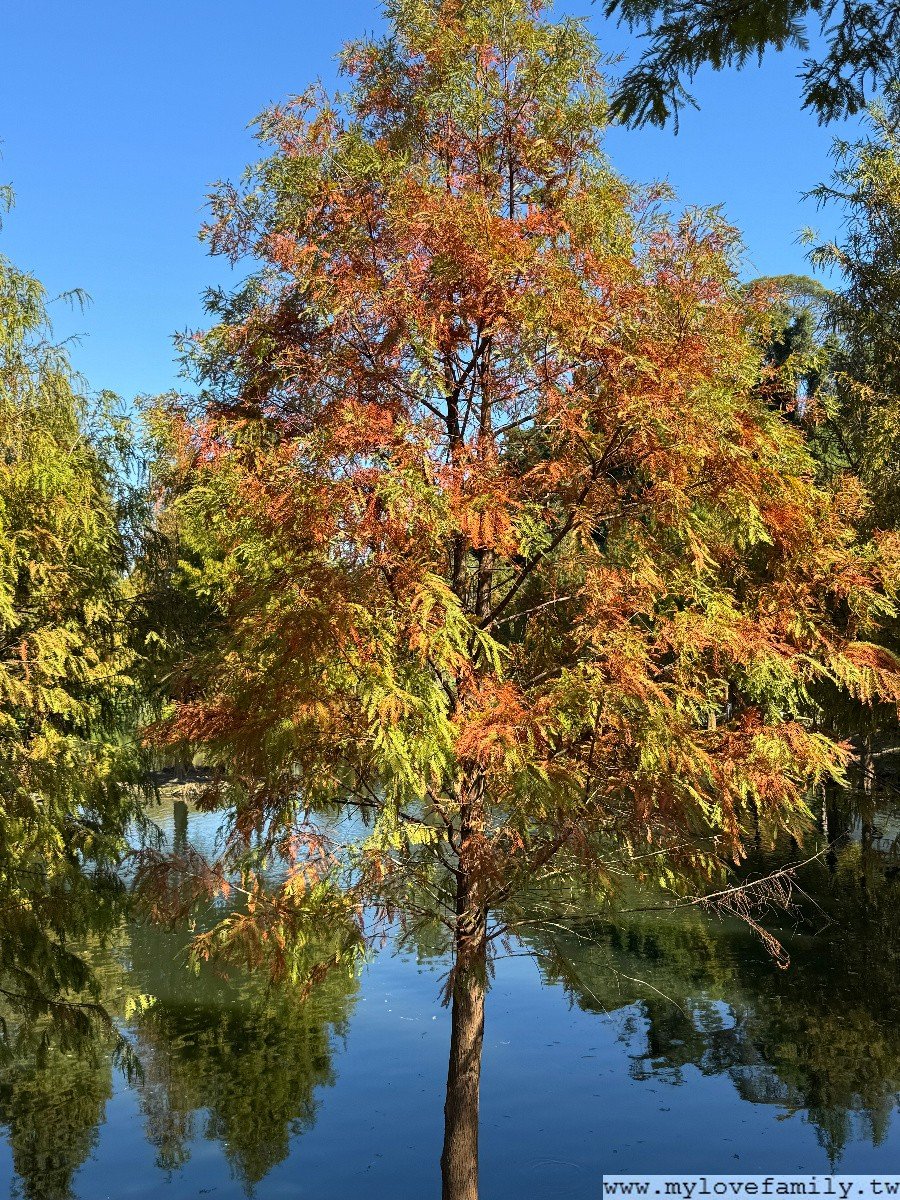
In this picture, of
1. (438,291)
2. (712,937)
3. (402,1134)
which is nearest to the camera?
(438,291)

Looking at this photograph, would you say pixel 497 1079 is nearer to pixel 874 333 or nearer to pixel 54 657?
pixel 54 657

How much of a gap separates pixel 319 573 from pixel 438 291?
218cm

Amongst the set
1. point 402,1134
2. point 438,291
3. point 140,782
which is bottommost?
point 402,1134

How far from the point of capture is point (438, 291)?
282 inches

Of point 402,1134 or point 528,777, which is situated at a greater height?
point 528,777

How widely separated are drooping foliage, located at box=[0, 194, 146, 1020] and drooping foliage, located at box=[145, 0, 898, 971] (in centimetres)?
315

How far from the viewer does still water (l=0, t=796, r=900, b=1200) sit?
9.14m

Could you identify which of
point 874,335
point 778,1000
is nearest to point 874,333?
point 874,335

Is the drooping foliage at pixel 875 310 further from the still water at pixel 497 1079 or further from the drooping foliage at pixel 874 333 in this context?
the still water at pixel 497 1079

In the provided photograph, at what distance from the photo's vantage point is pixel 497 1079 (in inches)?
433

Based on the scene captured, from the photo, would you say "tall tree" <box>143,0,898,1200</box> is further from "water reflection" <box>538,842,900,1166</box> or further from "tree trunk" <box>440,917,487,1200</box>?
"water reflection" <box>538,842,900,1166</box>

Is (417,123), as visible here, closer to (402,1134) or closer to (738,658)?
(738,658)

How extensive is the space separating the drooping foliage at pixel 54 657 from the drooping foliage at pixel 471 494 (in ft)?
10.3

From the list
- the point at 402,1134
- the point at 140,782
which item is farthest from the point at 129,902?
the point at 402,1134
